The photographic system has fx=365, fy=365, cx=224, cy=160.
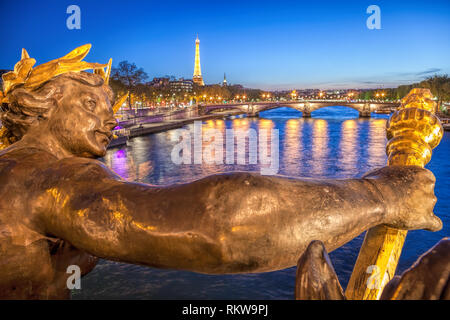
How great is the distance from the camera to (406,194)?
100 centimetres

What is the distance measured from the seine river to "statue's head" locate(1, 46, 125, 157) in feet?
8.73

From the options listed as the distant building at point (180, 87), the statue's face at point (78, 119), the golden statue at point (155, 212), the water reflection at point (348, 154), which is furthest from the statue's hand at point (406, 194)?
the distant building at point (180, 87)

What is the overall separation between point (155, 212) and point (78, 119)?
1.93 ft

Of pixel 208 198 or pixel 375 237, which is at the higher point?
pixel 208 198

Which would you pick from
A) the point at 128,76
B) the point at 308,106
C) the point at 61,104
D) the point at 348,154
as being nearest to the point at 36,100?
the point at 61,104

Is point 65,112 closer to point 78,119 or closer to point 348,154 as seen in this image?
point 78,119

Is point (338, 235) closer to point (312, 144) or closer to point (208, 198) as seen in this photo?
point (208, 198)

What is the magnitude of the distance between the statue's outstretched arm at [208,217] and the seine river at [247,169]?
2578 mm

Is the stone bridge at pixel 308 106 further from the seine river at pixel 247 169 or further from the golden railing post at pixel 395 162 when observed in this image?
the golden railing post at pixel 395 162

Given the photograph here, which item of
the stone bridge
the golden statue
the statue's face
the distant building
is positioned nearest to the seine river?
the golden statue

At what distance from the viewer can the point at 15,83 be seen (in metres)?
1.22

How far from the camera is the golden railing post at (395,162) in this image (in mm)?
1334
